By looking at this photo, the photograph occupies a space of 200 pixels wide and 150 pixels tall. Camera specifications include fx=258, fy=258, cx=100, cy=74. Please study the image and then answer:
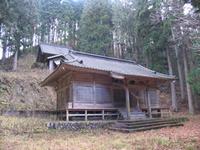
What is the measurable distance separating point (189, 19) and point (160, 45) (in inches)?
535

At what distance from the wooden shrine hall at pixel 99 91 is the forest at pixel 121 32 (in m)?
4.17

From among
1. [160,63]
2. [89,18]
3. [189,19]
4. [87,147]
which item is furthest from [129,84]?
[89,18]

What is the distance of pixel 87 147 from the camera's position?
30.5 ft

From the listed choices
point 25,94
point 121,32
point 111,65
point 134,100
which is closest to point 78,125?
point 134,100

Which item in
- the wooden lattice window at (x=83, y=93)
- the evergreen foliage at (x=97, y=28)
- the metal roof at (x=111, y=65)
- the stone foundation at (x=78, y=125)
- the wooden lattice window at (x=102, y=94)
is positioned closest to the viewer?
the stone foundation at (x=78, y=125)

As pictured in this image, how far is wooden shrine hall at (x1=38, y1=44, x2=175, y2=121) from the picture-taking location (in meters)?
16.1

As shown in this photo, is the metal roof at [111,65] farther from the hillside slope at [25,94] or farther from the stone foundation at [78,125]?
the hillside slope at [25,94]

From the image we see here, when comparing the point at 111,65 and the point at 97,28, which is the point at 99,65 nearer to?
the point at 111,65

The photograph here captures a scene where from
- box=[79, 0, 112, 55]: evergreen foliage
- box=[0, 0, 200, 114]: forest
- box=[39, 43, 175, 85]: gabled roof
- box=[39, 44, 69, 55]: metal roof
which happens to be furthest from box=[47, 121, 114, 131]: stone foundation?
box=[79, 0, 112, 55]: evergreen foliage

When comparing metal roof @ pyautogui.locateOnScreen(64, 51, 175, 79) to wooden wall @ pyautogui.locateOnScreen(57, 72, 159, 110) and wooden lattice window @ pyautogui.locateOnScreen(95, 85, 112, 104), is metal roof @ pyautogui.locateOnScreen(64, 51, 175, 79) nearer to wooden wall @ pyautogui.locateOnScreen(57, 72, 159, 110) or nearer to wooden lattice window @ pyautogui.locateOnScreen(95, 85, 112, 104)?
wooden wall @ pyautogui.locateOnScreen(57, 72, 159, 110)

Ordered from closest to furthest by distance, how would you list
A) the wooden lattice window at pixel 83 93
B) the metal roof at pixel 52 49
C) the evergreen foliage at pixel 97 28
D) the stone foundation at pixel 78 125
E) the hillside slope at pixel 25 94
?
the stone foundation at pixel 78 125
the wooden lattice window at pixel 83 93
the hillside slope at pixel 25 94
the metal roof at pixel 52 49
the evergreen foliage at pixel 97 28

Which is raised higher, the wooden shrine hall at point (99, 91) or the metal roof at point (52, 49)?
the metal roof at point (52, 49)

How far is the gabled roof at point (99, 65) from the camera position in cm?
1590

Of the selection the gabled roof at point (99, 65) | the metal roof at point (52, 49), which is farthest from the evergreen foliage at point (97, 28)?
the gabled roof at point (99, 65)
